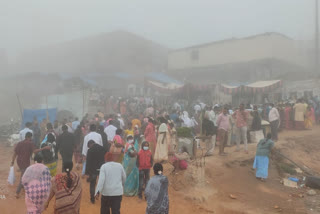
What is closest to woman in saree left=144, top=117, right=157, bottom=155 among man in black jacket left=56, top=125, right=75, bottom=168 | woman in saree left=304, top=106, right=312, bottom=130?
man in black jacket left=56, top=125, right=75, bottom=168

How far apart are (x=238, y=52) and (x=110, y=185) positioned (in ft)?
85.5

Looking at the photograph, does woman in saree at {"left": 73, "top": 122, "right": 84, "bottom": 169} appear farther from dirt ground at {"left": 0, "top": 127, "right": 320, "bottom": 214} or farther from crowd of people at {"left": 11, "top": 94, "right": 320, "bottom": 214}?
dirt ground at {"left": 0, "top": 127, "right": 320, "bottom": 214}

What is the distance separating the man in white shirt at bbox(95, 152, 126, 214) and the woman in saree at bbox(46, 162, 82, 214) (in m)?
0.46

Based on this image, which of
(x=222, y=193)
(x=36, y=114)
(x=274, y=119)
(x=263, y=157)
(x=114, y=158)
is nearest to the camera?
(x=114, y=158)

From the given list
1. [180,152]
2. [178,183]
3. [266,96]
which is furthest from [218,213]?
[266,96]

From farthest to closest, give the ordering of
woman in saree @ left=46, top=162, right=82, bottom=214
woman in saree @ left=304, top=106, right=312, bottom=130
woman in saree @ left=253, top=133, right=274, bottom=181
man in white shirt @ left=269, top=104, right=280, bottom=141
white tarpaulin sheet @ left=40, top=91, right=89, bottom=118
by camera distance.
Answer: white tarpaulin sheet @ left=40, top=91, right=89, bottom=118 → woman in saree @ left=304, top=106, right=312, bottom=130 → man in white shirt @ left=269, top=104, right=280, bottom=141 → woman in saree @ left=253, top=133, right=274, bottom=181 → woman in saree @ left=46, top=162, right=82, bottom=214

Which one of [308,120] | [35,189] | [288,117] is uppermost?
[288,117]

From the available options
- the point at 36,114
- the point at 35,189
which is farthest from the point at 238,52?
the point at 35,189

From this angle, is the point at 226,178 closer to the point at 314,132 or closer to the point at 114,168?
the point at 114,168

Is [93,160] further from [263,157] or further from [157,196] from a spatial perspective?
[263,157]

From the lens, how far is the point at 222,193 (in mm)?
7383

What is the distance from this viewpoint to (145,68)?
122ft

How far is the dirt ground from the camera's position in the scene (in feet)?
21.2

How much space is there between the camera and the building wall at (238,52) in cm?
2691
